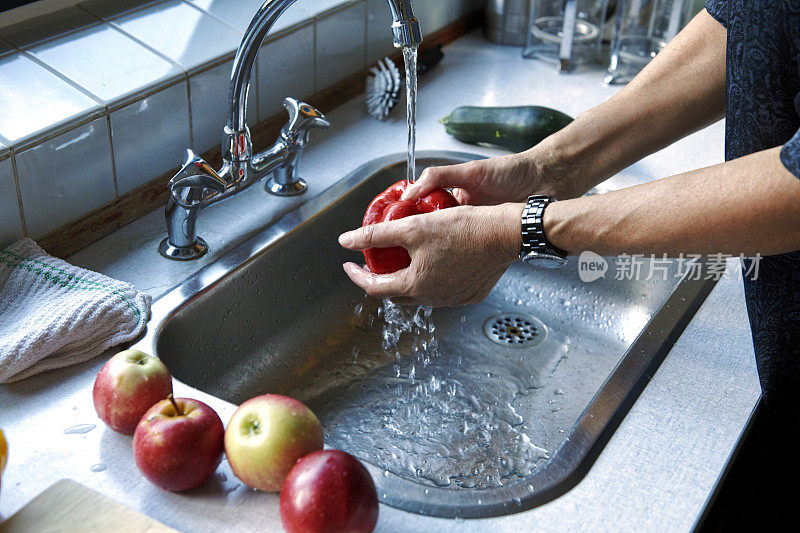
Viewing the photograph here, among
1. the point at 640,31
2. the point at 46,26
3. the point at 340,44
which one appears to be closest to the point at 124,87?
the point at 46,26

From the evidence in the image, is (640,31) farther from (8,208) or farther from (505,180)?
(8,208)

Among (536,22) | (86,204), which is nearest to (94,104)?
(86,204)

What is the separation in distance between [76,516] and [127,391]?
0.45ft

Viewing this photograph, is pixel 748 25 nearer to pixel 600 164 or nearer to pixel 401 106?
pixel 600 164

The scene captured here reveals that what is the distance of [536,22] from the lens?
1.93 m

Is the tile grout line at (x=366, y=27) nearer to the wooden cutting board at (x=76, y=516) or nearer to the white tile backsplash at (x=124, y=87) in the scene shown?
the white tile backsplash at (x=124, y=87)

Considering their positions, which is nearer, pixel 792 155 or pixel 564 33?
pixel 792 155

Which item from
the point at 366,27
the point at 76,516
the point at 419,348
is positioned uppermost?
the point at 366,27

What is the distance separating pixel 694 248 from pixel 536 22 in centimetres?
120

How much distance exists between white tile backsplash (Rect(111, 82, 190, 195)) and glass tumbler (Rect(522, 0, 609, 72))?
35.9 inches

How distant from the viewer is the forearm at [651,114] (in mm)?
1142

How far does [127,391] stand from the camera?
0.82 metres

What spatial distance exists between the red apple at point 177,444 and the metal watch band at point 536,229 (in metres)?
0.41
